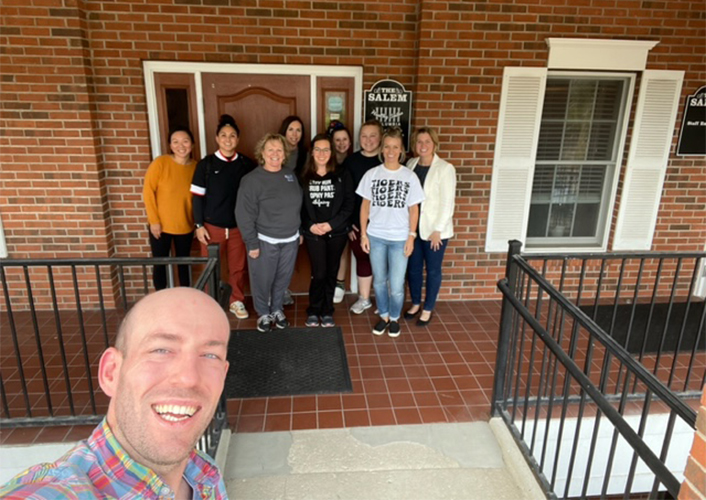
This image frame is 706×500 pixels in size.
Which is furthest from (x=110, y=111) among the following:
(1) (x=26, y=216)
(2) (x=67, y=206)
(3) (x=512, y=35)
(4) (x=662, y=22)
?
(4) (x=662, y=22)

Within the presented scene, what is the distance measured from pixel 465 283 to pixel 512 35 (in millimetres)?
2235

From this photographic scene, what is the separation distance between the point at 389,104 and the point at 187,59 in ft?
5.70

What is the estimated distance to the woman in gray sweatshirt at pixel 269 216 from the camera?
11.0 ft

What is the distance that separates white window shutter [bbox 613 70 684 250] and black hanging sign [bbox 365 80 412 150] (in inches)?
81.8

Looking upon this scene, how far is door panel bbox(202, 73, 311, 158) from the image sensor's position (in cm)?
397

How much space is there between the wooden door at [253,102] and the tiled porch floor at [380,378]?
1640 millimetres

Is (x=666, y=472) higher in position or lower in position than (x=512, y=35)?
lower

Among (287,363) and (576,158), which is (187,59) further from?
(576,158)

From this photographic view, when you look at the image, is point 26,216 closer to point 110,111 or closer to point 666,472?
point 110,111

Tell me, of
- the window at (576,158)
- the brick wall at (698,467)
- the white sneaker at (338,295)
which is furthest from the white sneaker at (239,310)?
the brick wall at (698,467)

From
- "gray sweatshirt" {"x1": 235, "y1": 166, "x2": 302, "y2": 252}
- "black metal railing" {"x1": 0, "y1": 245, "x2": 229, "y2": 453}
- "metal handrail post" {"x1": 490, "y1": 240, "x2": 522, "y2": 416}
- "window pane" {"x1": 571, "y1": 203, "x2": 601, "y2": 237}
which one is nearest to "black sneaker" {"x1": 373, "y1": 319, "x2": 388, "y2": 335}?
"gray sweatshirt" {"x1": 235, "y1": 166, "x2": 302, "y2": 252}

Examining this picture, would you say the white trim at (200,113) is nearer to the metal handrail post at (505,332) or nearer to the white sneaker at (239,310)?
the white sneaker at (239,310)

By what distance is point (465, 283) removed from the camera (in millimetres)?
4488

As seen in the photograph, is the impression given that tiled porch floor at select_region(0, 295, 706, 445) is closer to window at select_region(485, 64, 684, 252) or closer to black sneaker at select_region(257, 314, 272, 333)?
black sneaker at select_region(257, 314, 272, 333)
